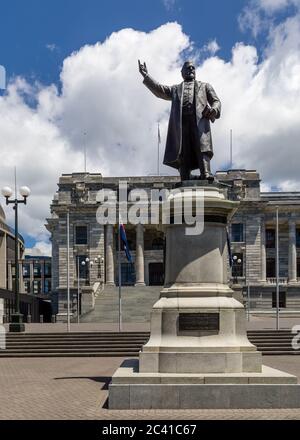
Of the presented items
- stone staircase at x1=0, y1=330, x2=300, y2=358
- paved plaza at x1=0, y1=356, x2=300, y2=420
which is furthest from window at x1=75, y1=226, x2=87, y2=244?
paved plaza at x1=0, y1=356, x2=300, y2=420

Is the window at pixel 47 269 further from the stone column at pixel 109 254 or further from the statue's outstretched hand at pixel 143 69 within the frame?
the statue's outstretched hand at pixel 143 69

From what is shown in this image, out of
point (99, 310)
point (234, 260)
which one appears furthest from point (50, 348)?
point (234, 260)

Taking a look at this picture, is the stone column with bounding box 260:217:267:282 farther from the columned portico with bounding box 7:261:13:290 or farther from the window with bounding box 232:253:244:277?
the columned portico with bounding box 7:261:13:290

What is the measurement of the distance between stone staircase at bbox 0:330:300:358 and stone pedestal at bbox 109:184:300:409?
11989 mm

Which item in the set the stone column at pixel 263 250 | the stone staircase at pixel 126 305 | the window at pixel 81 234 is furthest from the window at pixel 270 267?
the window at pixel 81 234

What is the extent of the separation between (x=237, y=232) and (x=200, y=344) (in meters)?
63.7

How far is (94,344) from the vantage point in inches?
1007

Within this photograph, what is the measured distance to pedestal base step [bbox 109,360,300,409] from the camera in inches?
410

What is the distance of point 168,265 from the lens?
481 inches

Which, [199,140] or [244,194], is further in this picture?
[244,194]

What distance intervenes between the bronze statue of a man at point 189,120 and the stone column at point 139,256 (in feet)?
194

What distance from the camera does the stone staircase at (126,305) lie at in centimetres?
4881
